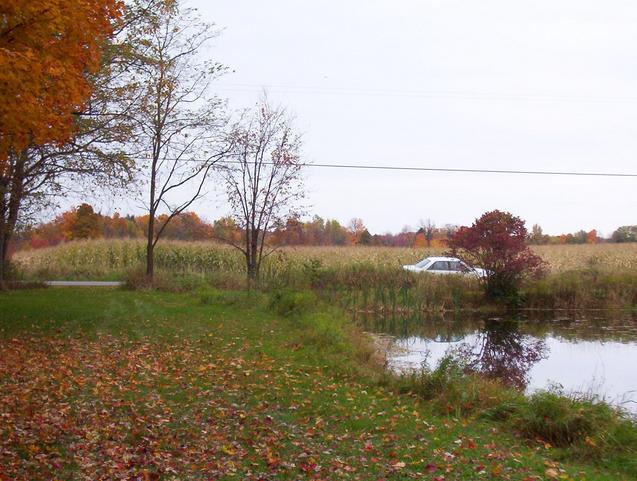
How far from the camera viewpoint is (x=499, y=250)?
1088 inches

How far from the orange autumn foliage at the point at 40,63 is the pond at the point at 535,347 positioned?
726 centimetres

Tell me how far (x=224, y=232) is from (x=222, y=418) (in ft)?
77.0

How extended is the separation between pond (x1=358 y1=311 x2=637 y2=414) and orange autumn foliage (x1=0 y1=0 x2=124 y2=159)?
23.8ft

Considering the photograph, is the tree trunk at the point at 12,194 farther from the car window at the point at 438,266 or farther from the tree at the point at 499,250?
the car window at the point at 438,266

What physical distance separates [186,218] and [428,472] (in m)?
24.3

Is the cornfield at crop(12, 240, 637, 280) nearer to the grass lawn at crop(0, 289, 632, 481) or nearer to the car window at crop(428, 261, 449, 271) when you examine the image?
the car window at crop(428, 261, 449, 271)

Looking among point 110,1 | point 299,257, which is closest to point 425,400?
point 110,1

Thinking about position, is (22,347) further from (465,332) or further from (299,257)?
(299,257)

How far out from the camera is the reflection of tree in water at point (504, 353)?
14.5m

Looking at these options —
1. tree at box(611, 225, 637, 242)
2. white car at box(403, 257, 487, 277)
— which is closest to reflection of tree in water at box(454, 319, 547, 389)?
white car at box(403, 257, 487, 277)

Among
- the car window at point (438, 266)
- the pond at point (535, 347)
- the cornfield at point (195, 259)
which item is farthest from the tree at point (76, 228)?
the pond at point (535, 347)

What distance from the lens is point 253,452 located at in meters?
7.12

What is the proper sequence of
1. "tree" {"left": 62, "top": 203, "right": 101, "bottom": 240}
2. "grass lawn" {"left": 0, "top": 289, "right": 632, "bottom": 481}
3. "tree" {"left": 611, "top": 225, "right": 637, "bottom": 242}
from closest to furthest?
"grass lawn" {"left": 0, "top": 289, "right": 632, "bottom": 481}
"tree" {"left": 62, "top": 203, "right": 101, "bottom": 240}
"tree" {"left": 611, "top": 225, "right": 637, "bottom": 242}

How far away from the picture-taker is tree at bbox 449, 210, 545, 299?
27.4m
